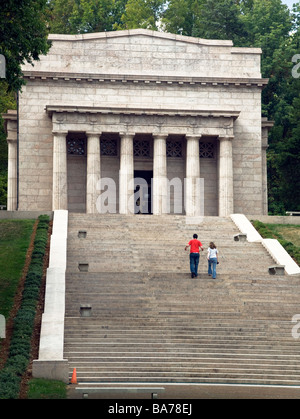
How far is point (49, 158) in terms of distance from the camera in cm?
5403

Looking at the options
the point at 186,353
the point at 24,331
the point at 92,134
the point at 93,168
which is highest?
the point at 92,134

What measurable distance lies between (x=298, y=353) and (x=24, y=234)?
18217 mm

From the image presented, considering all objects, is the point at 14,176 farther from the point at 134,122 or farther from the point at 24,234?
the point at 24,234

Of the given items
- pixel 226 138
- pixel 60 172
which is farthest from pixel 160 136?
pixel 60 172

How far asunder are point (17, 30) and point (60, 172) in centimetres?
2223

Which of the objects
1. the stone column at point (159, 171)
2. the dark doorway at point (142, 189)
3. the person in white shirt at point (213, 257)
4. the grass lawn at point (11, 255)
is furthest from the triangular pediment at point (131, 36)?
the person in white shirt at point (213, 257)

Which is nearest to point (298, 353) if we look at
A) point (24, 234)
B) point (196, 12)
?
point (24, 234)

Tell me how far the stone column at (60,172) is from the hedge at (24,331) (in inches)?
501

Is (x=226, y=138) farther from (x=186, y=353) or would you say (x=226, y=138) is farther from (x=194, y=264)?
(x=186, y=353)

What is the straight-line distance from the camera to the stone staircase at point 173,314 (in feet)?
82.0

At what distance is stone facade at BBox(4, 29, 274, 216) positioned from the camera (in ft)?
172

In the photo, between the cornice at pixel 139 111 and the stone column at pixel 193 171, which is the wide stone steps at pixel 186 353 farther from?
the cornice at pixel 139 111

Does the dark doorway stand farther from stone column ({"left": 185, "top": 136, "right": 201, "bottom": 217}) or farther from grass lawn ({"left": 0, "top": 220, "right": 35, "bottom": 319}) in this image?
grass lawn ({"left": 0, "top": 220, "right": 35, "bottom": 319})

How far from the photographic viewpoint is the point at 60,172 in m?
52.0
